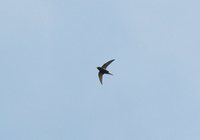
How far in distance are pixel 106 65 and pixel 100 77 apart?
2.98 m

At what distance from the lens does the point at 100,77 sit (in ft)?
390

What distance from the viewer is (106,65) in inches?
4626
